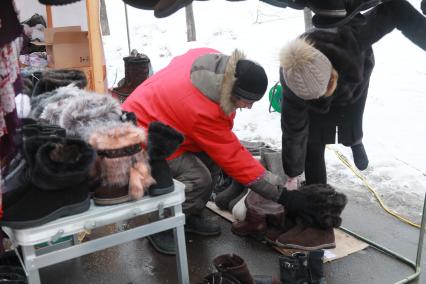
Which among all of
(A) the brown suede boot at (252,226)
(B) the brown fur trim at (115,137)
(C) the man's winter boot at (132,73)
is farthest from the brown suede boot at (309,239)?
(C) the man's winter boot at (132,73)

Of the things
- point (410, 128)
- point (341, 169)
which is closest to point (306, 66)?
point (341, 169)

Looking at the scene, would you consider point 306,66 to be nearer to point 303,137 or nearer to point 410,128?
point 303,137

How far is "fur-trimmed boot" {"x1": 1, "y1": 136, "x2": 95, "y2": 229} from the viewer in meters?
1.52

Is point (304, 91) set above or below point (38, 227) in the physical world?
above

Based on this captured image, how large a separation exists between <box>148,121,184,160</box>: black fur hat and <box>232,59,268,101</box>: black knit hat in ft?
2.00

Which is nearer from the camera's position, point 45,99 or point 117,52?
point 45,99

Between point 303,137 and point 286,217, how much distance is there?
0.52m

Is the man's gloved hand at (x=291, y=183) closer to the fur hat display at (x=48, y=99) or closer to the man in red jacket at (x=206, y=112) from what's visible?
the man in red jacket at (x=206, y=112)

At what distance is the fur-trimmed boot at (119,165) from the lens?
1.68m

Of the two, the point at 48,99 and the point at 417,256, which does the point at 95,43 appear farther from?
the point at 417,256

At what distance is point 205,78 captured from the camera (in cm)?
242

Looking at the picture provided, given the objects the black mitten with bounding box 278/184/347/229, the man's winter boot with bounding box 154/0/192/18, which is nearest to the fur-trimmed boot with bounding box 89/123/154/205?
the man's winter boot with bounding box 154/0/192/18

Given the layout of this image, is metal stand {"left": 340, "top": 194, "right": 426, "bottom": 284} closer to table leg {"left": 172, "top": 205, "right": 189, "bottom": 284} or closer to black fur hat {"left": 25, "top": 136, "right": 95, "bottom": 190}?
table leg {"left": 172, "top": 205, "right": 189, "bottom": 284}

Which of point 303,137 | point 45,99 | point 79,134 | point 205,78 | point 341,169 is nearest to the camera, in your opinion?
point 79,134
